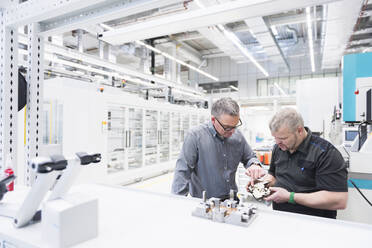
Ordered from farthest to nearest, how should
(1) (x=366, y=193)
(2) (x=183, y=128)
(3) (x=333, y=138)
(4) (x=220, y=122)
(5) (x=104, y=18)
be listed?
(2) (x=183, y=128) < (3) (x=333, y=138) < (1) (x=366, y=193) < (4) (x=220, y=122) < (5) (x=104, y=18)

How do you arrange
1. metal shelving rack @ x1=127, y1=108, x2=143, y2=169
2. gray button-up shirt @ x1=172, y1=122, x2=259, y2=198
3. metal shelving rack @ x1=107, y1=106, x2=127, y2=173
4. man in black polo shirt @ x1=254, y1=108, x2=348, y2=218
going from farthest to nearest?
metal shelving rack @ x1=127, y1=108, x2=143, y2=169, metal shelving rack @ x1=107, y1=106, x2=127, y2=173, gray button-up shirt @ x1=172, y1=122, x2=259, y2=198, man in black polo shirt @ x1=254, y1=108, x2=348, y2=218

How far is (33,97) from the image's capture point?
1.31 m

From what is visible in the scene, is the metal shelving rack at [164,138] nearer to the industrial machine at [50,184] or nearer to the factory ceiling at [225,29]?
the factory ceiling at [225,29]

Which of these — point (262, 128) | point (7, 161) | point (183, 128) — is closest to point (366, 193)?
point (7, 161)

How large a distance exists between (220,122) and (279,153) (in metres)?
0.49

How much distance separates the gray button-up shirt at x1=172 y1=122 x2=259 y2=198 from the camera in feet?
6.14

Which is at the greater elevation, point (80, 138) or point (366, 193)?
point (80, 138)

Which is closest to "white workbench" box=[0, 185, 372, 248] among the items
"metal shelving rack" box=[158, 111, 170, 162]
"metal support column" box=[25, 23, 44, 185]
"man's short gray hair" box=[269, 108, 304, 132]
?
"metal support column" box=[25, 23, 44, 185]

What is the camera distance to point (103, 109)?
4594 mm

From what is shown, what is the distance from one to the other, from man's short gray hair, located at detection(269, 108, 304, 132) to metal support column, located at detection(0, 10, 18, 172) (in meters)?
1.50

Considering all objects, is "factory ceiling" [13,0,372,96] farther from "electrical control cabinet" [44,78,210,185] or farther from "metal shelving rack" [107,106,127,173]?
"metal shelving rack" [107,106,127,173]

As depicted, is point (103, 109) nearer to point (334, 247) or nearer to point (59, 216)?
point (59, 216)

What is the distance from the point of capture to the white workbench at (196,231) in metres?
0.72

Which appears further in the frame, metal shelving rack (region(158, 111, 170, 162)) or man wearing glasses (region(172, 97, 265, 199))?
metal shelving rack (region(158, 111, 170, 162))
